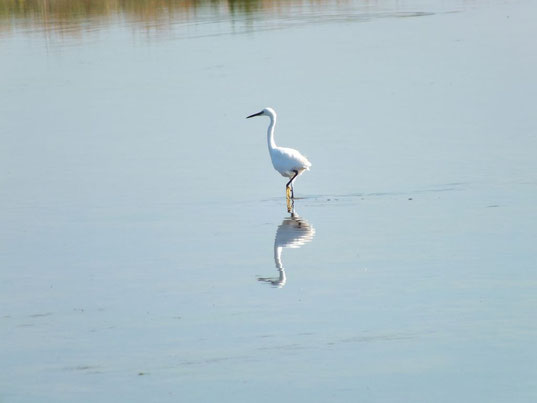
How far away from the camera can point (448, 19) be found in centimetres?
2956

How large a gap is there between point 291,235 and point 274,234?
0.18 m

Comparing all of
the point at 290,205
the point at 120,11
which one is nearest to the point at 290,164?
the point at 290,205

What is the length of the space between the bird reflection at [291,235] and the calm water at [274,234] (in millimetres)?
34

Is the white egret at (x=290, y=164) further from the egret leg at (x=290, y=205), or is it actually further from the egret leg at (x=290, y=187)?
the egret leg at (x=290, y=205)

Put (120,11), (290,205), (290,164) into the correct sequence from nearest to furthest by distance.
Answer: (290,205) < (290,164) < (120,11)

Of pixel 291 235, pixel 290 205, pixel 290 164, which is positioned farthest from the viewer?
pixel 290 164

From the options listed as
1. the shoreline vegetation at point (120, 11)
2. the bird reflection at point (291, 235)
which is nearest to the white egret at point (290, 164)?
the bird reflection at point (291, 235)

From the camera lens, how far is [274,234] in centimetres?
1061

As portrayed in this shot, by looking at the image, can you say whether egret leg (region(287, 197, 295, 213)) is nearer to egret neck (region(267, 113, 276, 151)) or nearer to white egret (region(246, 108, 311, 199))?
white egret (region(246, 108, 311, 199))

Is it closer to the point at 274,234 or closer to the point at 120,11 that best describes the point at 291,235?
the point at 274,234

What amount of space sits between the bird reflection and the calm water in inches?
1.3

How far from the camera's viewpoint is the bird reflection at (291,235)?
32.4ft

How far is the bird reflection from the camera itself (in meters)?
9.87

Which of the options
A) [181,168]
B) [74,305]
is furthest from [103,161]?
[74,305]
